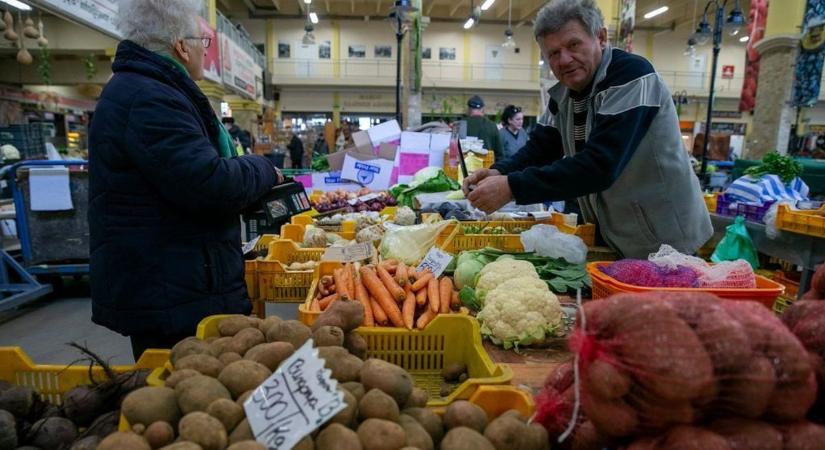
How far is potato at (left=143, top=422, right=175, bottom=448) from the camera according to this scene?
965 millimetres

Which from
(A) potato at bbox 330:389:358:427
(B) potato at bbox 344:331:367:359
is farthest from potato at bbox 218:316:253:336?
(A) potato at bbox 330:389:358:427

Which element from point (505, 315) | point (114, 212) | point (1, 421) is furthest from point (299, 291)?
point (1, 421)

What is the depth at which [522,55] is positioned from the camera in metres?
26.9

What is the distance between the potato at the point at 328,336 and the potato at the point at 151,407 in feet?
1.16

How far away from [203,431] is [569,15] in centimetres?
187

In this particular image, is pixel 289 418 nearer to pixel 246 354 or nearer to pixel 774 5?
pixel 246 354

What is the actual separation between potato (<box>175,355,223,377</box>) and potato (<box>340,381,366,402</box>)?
1.00 feet

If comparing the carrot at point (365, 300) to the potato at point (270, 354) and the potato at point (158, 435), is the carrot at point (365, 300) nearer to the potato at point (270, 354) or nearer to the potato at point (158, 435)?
the potato at point (270, 354)

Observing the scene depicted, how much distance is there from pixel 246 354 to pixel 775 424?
1.07 m

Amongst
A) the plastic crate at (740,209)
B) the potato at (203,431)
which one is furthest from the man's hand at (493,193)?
the plastic crate at (740,209)

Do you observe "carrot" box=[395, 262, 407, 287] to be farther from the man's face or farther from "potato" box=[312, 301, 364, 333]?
the man's face

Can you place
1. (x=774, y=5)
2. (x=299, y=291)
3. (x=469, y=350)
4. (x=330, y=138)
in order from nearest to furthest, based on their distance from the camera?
(x=469, y=350) → (x=299, y=291) → (x=774, y=5) → (x=330, y=138)

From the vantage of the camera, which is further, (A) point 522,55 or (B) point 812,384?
(A) point 522,55

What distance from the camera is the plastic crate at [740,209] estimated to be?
423cm
